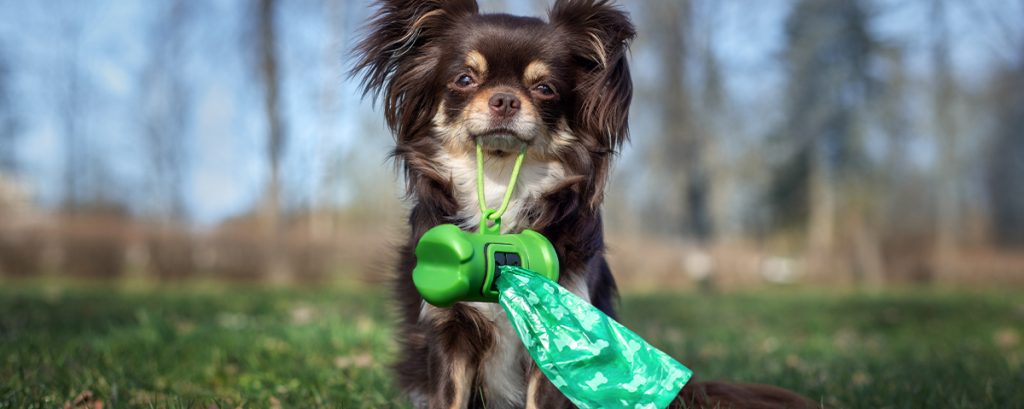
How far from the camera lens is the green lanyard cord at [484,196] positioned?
2699 millimetres

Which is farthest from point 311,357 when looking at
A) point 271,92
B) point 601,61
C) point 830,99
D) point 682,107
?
point 830,99

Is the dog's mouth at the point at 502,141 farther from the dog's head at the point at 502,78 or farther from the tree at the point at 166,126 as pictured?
the tree at the point at 166,126

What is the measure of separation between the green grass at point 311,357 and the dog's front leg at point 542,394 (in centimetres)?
76

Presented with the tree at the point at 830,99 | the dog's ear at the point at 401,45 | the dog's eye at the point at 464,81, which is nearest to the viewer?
the dog's eye at the point at 464,81

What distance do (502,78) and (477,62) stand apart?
0.11 meters

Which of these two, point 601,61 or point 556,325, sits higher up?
point 601,61

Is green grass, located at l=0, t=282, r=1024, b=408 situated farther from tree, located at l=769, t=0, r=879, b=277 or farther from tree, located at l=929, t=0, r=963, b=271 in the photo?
tree, located at l=769, t=0, r=879, b=277

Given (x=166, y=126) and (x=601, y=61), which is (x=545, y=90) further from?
(x=166, y=126)

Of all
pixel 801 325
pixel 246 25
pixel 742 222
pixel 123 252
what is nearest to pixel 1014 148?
pixel 742 222

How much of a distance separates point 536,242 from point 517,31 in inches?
34.8

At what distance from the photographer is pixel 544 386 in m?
2.70

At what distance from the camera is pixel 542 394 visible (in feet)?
8.87

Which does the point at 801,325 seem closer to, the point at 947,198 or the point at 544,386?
the point at 544,386

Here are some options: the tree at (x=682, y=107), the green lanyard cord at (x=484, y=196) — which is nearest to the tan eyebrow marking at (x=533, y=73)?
the green lanyard cord at (x=484, y=196)
